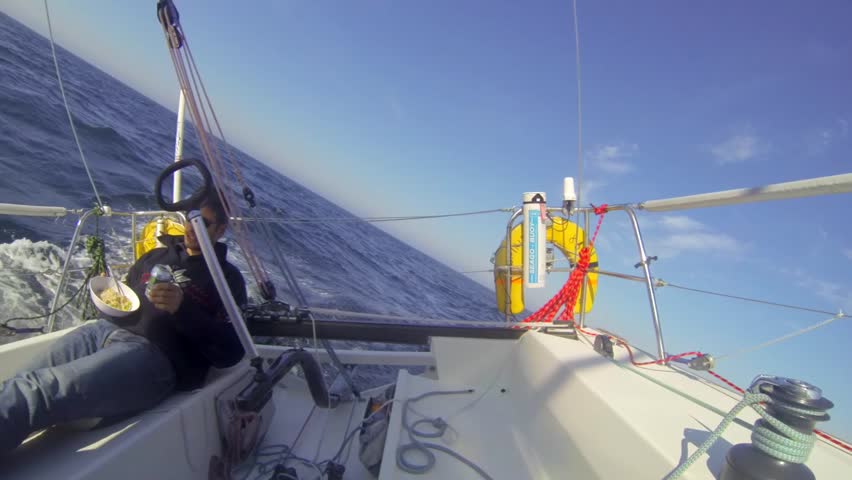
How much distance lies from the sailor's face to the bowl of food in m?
0.32

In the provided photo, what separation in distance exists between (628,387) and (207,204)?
2.03m

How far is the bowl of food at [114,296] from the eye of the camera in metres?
1.71

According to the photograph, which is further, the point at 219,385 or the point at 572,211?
the point at 572,211

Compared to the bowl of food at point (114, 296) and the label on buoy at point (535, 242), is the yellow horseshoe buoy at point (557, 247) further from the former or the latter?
the bowl of food at point (114, 296)

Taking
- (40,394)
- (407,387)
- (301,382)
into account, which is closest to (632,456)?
(407,387)

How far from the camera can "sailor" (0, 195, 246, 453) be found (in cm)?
133

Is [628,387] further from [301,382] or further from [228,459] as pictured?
[301,382]

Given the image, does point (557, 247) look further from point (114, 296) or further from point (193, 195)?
point (114, 296)

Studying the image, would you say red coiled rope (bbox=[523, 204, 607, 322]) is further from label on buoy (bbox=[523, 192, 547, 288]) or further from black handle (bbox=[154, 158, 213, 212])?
black handle (bbox=[154, 158, 213, 212])

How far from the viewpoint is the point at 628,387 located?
1.78 m

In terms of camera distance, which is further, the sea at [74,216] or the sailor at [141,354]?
the sea at [74,216]

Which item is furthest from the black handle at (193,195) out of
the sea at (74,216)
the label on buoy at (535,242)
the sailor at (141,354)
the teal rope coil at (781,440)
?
the label on buoy at (535,242)

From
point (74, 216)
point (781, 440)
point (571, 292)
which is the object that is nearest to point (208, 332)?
point (781, 440)

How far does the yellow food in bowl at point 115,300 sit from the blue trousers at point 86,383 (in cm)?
10
